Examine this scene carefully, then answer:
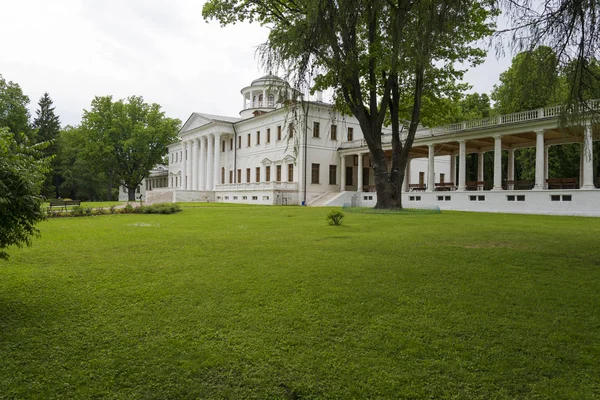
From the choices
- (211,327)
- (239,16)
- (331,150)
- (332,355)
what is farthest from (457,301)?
(331,150)

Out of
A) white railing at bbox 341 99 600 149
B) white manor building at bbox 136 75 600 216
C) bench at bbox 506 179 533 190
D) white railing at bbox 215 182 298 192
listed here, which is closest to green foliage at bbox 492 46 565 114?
white manor building at bbox 136 75 600 216

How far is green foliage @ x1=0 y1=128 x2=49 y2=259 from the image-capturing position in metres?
4.21

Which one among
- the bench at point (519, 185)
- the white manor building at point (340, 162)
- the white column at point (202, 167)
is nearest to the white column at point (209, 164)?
the white manor building at point (340, 162)

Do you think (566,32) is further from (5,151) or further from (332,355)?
(5,151)

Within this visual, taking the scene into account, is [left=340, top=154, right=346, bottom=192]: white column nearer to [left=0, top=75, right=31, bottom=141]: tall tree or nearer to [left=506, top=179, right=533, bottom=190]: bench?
[left=506, top=179, right=533, bottom=190]: bench

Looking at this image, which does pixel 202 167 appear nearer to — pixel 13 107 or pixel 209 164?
pixel 209 164

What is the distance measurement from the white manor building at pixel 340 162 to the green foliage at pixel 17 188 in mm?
4808

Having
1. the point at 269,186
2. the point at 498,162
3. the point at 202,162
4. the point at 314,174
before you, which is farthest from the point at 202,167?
the point at 498,162

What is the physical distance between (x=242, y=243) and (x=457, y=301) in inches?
210

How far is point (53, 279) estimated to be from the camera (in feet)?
19.5

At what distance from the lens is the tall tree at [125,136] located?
53.1 metres

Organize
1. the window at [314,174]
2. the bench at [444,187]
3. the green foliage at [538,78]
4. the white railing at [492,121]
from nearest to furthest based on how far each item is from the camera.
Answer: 1. the green foliage at [538,78]
2. the white railing at [492,121]
3. the bench at [444,187]
4. the window at [314,174]

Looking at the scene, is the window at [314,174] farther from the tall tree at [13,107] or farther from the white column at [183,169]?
the tall tree at [13,107]

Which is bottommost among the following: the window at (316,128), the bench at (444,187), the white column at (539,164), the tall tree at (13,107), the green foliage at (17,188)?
the green foliage at (17,188)
